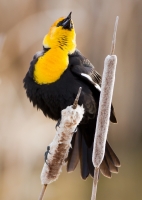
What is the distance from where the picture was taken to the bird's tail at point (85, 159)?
1.21 metres

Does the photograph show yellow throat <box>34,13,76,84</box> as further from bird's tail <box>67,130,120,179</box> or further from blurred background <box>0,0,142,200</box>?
blurred background <box>0,0,142,200</box>

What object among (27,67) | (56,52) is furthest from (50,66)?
(27,67)

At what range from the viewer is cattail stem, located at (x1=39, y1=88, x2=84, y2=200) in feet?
2.39

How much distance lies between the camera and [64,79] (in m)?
1.21

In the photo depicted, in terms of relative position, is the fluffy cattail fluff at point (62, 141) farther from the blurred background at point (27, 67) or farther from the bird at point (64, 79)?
the blurred background at point (27, 67)

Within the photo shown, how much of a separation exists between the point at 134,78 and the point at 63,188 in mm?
740

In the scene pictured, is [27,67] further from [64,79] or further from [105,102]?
[105,102]

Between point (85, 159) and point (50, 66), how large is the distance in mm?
445

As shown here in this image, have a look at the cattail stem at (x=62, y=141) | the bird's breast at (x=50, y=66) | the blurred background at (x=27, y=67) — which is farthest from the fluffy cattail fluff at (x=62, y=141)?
the blurred background at (x=27, y=67)

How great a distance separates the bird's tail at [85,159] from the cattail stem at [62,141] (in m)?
0.44

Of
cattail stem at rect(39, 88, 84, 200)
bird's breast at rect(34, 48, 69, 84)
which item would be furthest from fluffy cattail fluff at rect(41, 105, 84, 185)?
bird's breast at rect(34, 48, 69, 84)

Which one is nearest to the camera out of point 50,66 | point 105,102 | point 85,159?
point 105,102

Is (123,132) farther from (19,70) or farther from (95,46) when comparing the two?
(19,70)

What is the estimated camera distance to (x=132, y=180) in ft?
6.73
